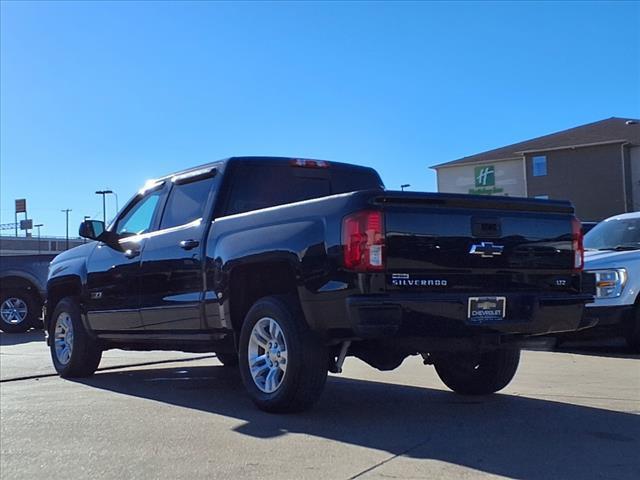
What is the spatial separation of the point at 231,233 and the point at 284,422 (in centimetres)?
159

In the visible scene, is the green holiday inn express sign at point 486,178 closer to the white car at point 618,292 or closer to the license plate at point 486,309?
the white car at point 618,292

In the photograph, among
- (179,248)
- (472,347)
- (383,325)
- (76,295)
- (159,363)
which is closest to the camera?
(383,325)

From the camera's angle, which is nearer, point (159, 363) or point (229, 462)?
point (229, 462)

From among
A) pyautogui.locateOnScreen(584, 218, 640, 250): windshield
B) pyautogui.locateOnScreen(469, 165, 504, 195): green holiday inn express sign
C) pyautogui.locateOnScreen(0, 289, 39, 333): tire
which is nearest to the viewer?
pyautogui.locateOnScreen(584, 218, 640, 250): windshield

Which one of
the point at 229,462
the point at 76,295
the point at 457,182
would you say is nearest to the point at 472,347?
the point at 229,462

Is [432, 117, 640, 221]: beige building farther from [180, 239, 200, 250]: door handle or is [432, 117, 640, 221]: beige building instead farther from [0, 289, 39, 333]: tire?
[180, 239, 200, 250]: door handle

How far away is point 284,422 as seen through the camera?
5.50 meters

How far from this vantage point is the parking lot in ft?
14.4

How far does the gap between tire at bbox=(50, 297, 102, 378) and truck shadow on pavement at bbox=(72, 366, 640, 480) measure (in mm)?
905

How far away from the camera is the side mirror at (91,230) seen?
7980 mm

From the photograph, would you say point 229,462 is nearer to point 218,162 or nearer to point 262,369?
point 262,369

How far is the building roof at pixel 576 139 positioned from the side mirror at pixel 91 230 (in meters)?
48.6

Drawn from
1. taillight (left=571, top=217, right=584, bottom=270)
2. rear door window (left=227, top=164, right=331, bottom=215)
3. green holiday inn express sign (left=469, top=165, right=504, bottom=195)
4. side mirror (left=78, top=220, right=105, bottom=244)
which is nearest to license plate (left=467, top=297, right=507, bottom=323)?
taillight (left=571, top=217, right=584, bottom=270)

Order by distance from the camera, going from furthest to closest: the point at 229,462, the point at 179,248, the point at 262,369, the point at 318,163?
the point at 318,163 → the point at 179,248 → the point at 262,369 → the point at 229,462
